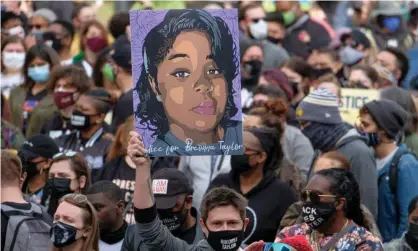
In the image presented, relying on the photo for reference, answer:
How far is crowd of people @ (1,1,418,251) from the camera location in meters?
8.05

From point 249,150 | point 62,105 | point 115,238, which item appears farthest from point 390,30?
point 115,238

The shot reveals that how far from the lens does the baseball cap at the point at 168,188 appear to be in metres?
8.68

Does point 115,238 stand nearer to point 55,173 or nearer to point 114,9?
point 55,173

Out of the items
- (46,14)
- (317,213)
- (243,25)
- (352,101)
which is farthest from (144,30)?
(46,14)

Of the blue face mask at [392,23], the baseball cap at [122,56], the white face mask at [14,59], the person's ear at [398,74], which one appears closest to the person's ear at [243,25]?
the blue face mask at [392,23]

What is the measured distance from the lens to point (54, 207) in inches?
377

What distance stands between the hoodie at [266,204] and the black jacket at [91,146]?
1725 millimetres

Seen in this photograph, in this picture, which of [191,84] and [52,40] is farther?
[52,40]

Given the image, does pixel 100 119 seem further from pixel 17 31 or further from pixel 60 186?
pixel 17 31

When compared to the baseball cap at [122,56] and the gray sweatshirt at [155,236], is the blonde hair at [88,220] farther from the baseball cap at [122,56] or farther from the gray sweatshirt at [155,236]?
the baseball cap at [122,56]

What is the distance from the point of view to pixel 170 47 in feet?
25.3

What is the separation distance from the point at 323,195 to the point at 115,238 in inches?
61.5

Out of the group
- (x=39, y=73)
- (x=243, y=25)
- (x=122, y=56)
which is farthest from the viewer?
(x=243, y=25)

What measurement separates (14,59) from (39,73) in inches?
18.8
